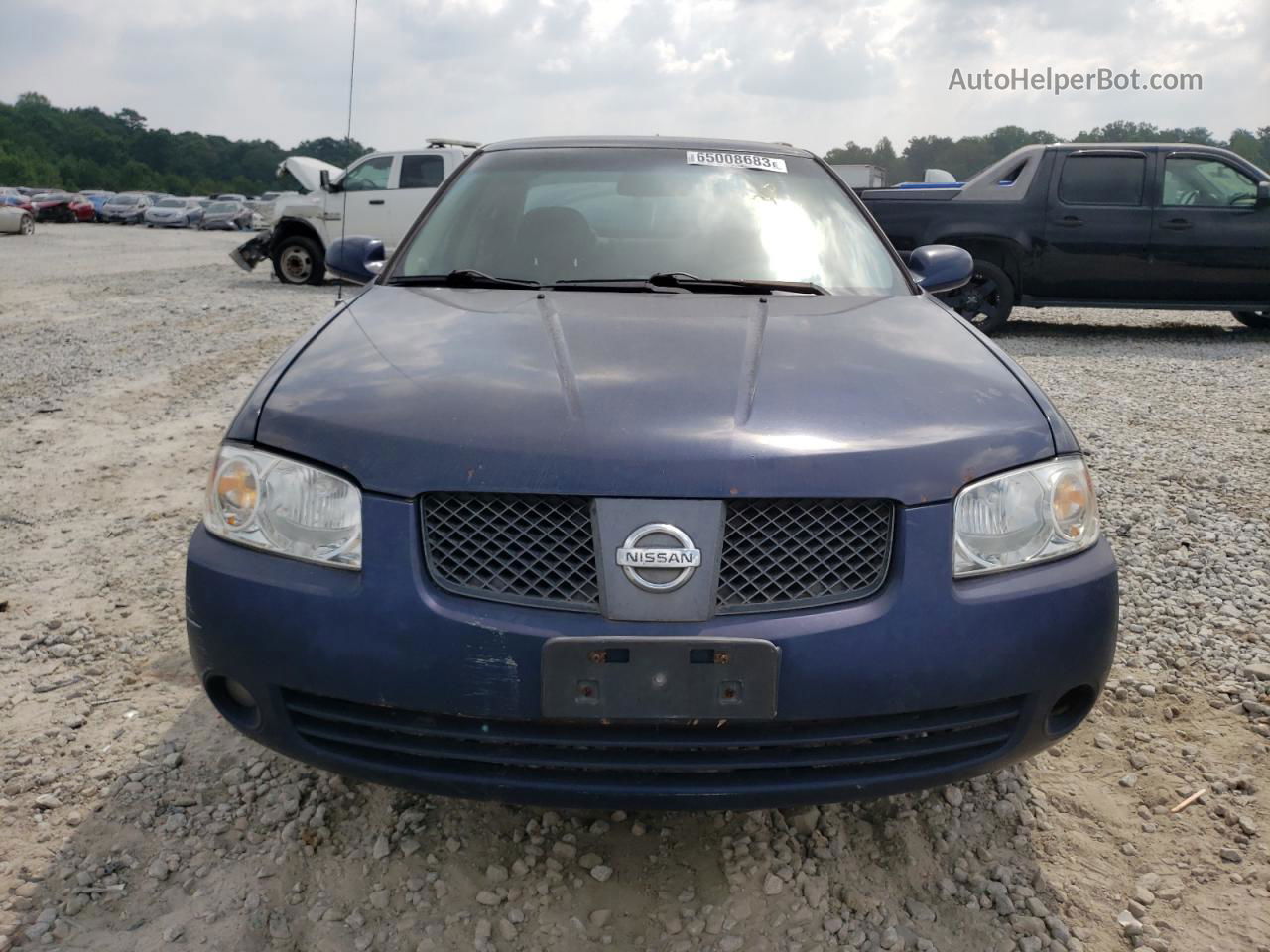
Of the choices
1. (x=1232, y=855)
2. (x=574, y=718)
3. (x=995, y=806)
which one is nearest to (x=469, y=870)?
(x=574, y=718)

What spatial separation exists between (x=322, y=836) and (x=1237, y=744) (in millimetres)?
2185

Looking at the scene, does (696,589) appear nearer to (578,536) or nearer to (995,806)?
(578,536)

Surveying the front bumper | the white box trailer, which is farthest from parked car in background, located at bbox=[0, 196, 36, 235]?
the front bumper

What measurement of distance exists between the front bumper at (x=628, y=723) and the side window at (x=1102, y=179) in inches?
360

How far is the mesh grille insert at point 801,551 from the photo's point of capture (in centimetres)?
183

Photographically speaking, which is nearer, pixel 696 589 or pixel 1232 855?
pixel 696 589

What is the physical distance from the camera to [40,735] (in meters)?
2.67

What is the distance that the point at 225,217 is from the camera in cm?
4625

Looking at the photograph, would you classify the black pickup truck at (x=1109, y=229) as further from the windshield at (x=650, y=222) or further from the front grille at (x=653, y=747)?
the front grille at (x=653, y=747)

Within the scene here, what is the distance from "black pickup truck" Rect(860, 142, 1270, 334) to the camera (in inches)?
388

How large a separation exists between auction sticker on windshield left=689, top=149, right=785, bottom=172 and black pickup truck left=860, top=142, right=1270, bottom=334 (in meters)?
6.75

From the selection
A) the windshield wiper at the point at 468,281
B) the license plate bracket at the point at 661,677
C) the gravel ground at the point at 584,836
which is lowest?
the gravel ground at the point at 584,836

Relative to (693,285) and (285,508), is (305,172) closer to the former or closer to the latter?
(693,285)

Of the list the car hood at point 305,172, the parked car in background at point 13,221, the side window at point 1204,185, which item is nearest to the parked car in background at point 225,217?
the parked car in background at point 13,221
